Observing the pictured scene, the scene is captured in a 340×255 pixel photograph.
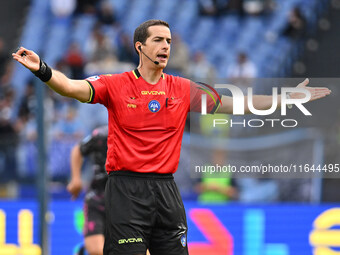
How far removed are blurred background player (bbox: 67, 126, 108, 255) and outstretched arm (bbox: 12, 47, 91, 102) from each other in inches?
99.1

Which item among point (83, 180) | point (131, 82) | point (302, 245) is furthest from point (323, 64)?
point (131, 82)

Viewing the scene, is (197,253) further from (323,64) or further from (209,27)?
(209,27)

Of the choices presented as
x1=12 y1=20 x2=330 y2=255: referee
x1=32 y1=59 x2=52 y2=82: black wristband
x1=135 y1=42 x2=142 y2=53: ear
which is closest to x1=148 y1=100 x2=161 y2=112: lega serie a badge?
x1=12 y1=20 x2=330 y2=255: referee

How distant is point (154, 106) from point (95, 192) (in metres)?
2.72

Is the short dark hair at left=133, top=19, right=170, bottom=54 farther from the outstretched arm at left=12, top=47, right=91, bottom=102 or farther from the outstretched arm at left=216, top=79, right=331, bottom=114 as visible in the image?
the outstretched arm at left=216, top=79, right=331, bottom=114

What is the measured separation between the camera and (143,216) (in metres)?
4.78

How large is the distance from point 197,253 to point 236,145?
1.58 metres

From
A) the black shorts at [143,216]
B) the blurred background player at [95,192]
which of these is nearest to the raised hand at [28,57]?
the black shorts at [143,216]

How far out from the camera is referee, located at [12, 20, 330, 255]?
4785 mm

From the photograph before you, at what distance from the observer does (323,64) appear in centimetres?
1273

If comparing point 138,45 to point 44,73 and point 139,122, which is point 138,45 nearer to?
point 139,122

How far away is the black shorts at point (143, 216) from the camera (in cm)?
476

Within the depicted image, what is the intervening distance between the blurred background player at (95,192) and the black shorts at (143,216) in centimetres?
234

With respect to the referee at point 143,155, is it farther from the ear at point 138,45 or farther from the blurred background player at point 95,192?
the blurred background player at point 95,192
